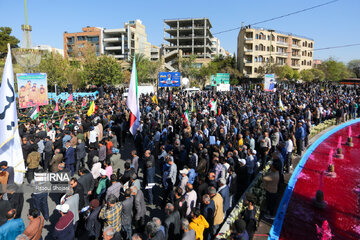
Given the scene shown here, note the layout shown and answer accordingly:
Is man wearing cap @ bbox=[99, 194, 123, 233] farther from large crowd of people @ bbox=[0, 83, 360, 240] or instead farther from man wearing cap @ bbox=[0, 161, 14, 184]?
man wearing cap @ bbox=[0, 161, 14, 184]

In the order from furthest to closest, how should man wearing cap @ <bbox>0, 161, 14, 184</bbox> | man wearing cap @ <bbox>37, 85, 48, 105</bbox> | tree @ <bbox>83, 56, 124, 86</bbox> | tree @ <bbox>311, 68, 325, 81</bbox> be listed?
tree @ <bbox>311, 68, 325, 81</bbox>, tree @ <bbox>83, 56, 124, 86</bbox>, man wearing cap @ <bbox>37, 85, 48, 105</bbox>, man wearing cap @ <bbox>0, 161, 14, 184</bbox>

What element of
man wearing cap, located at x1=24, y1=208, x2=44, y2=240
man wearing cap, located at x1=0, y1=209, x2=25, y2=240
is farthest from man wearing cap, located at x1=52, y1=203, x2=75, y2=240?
man wearing cap, located at x1=0, y1=209, x2=25, y2=240

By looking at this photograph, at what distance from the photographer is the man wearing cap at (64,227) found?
15.3 ft

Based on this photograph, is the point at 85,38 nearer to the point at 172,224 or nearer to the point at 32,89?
the point at 32,89

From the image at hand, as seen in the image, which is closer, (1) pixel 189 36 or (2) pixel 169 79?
(2) pixel 169 79

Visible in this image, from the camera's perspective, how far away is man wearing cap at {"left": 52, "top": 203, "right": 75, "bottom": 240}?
184 inches

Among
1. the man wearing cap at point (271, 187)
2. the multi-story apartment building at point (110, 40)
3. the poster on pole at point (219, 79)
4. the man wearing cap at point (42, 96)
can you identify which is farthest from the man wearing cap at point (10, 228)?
the multi-story apartment building at point (110, 40)

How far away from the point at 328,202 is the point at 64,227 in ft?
25.2

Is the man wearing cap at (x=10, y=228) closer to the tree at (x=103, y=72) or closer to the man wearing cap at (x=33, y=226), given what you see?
the man wearing cap at (x=33, y=226)

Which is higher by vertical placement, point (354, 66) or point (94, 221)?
point (354, 66)

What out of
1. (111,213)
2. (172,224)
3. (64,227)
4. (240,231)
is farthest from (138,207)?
(240,231)

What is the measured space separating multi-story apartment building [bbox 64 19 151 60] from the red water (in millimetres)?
60671

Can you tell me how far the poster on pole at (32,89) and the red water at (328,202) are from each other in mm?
14073

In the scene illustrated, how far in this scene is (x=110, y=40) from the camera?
6769 centimetres
